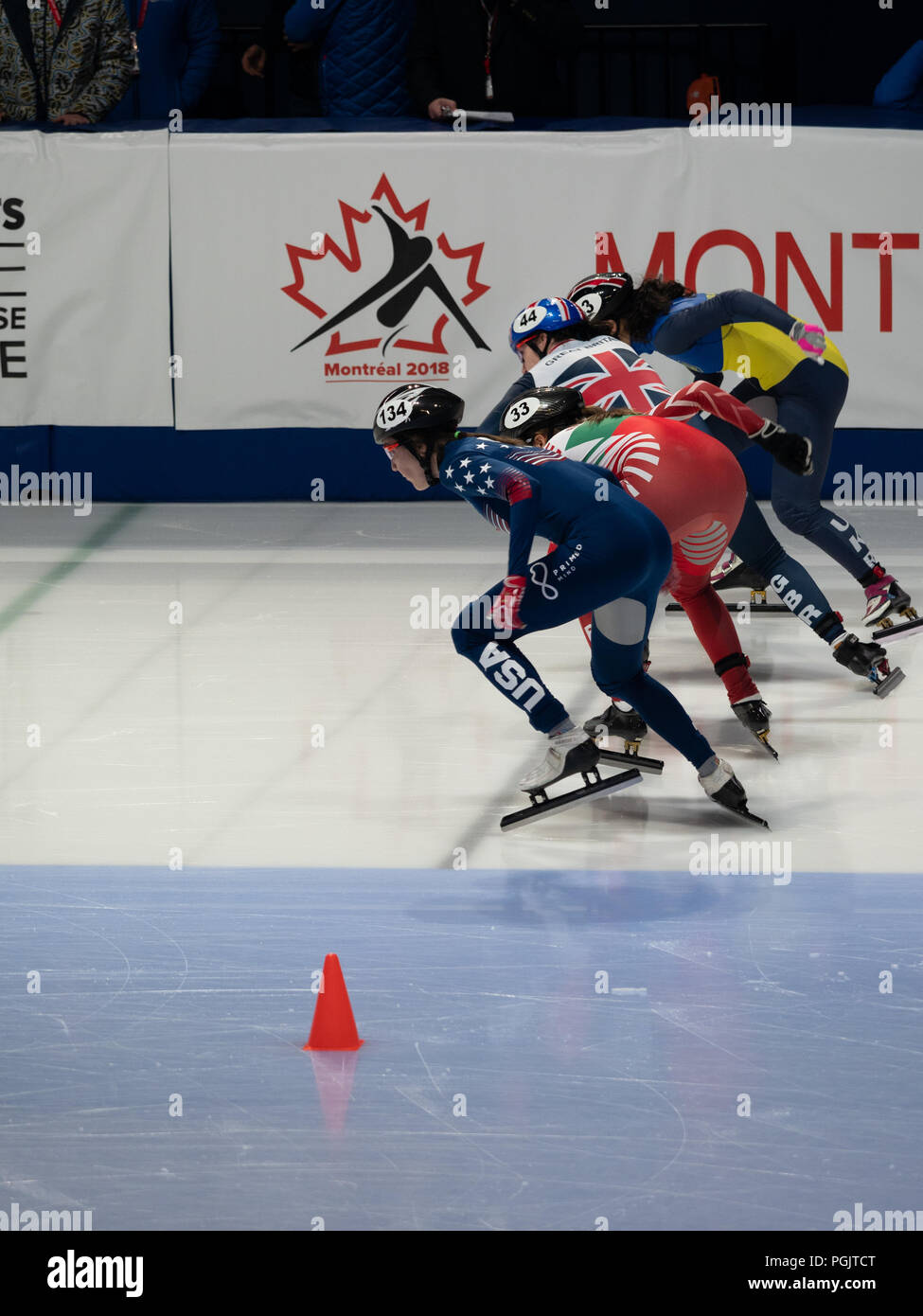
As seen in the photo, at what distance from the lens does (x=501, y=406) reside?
267 inches

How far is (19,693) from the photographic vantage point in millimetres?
7543

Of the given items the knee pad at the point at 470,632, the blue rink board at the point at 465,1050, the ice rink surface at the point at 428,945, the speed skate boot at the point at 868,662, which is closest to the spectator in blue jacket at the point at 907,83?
the ice rink surface at the point at 428,945

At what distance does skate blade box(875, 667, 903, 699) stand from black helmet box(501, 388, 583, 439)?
1.96 metres

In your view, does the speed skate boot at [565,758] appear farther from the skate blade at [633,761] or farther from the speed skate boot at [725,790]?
the skate blade at [633,761]

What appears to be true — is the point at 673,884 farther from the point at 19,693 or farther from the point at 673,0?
the point at 673,0

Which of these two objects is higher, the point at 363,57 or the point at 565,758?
the point at 363,57

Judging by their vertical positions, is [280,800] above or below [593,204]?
below

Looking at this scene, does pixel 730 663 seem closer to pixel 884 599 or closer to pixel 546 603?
pixel 546 603

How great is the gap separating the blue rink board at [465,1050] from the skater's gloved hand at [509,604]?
73cm

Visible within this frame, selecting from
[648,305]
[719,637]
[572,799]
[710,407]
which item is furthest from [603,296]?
[572,799]

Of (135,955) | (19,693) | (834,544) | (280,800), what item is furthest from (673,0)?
(135,955)

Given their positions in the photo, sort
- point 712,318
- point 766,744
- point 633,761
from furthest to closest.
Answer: point 712,318 → point 766,744 → point 633,761

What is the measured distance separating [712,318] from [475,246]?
4223mm

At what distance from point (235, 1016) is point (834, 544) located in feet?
13.3
